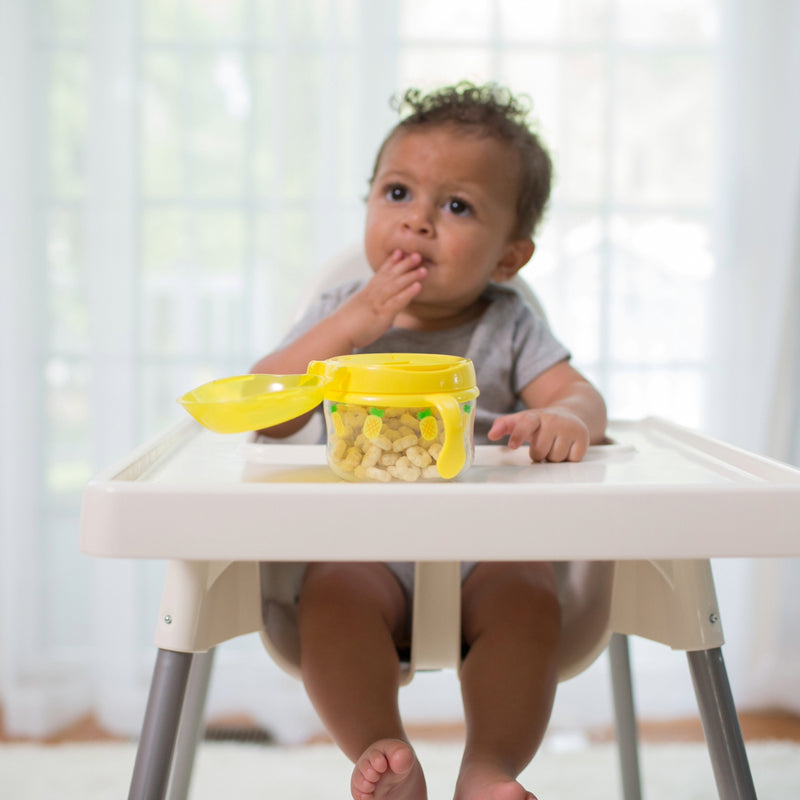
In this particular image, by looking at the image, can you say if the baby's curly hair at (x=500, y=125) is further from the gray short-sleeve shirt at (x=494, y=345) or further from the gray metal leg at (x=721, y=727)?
the gray metal leg at (x=721, y=727)

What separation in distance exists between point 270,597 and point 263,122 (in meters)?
1.05

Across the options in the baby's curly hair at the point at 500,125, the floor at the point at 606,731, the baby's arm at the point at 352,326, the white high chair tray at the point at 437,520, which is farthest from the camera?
the floor at the point at 606,731

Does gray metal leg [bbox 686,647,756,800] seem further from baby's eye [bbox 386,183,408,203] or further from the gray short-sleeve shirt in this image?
baby's eye [bbox 386,183,408,203]

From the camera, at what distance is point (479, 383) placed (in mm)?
930

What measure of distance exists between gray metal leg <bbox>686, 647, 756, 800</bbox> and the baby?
11 cm

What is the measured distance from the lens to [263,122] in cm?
165

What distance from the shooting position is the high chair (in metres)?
0.65

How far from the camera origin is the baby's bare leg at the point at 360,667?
0.62 metres

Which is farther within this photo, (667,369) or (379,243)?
(667,369)

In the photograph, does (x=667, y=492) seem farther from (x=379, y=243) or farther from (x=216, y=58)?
(x=216, y=58)

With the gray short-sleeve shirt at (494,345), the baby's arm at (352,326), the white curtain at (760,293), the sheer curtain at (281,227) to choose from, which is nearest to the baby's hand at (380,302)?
the baby's arm at (352,326)

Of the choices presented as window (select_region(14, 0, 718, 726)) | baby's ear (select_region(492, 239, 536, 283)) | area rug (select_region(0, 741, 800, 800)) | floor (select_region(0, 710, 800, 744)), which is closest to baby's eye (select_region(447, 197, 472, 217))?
baby's ear (select_region(492, 239, 536, 283))

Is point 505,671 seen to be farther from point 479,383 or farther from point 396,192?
point 396,192

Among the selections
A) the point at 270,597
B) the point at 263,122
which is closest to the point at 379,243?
the point at 270,597
